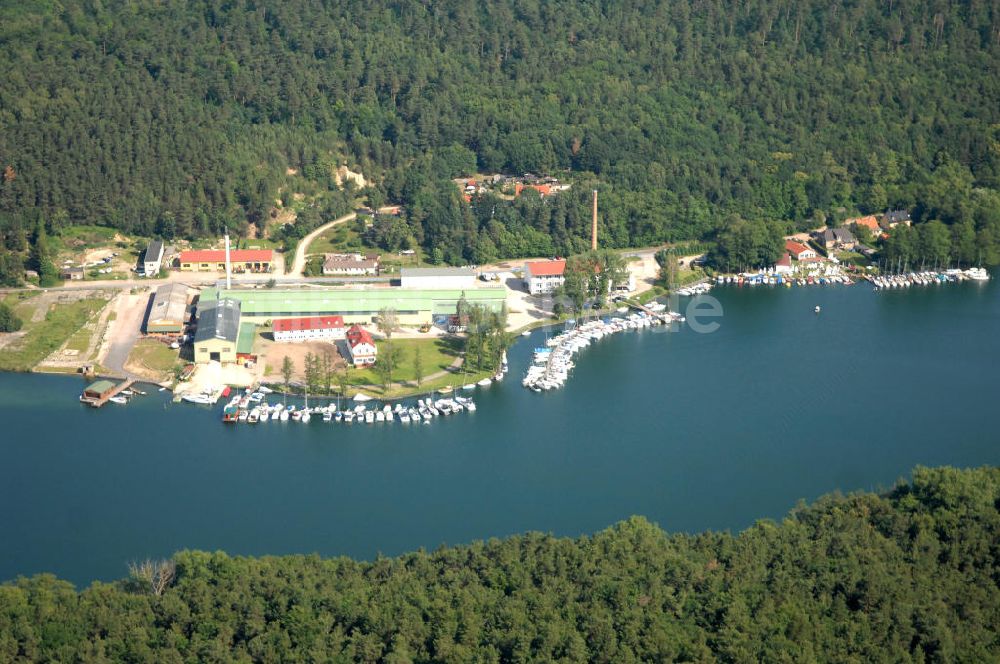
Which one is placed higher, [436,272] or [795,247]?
[436,272]

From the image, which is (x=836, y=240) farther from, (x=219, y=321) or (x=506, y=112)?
(x=219, y=321)

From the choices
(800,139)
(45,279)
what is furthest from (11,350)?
(800,139)

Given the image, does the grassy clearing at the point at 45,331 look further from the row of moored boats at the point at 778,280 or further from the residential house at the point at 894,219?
the residential house at the point at 894,219

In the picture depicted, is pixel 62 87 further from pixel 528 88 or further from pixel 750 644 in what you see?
pixel 750 644

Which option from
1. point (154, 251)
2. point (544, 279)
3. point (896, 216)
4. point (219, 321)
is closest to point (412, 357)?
point (219, 321)

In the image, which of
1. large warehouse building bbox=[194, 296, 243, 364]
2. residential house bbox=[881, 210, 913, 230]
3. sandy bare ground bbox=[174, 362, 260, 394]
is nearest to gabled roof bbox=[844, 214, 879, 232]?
residential house bbox=[881, 210, 913, 230]

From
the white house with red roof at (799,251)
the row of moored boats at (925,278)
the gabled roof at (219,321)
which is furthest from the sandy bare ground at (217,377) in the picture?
the row of moored boats at (925,278)
